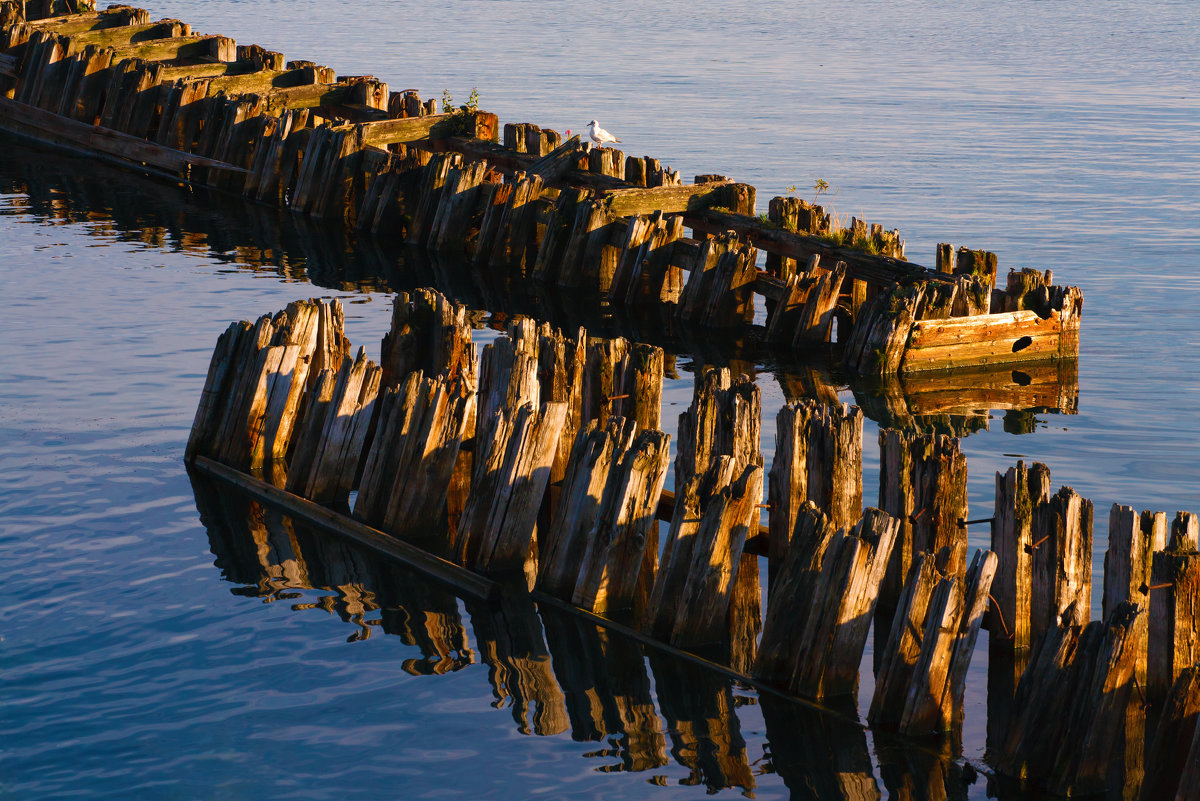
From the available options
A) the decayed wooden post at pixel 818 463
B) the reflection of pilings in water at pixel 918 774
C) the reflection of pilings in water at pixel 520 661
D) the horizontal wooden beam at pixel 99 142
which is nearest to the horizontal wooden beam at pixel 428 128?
the horizontal wooden beam at pixel 99 142

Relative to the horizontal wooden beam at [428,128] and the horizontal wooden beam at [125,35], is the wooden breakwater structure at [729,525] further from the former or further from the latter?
the horizontal wooden beam at [125,35]

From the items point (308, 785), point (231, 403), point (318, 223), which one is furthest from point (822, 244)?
point (308, 785)

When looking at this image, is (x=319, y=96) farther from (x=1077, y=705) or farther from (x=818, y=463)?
(x=1077, y=705)

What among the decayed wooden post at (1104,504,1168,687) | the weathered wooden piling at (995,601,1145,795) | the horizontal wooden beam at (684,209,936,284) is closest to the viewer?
the weathered wooden piling at (995,601,1145,795)

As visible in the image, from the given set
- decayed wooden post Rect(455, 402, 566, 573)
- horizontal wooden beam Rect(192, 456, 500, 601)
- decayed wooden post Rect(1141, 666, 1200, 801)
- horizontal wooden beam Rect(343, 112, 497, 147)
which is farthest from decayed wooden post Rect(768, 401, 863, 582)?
horizontal wooden beam Rect(343, 112, 497, 147)

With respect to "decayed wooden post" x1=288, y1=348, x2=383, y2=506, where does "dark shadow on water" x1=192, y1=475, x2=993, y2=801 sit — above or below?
below

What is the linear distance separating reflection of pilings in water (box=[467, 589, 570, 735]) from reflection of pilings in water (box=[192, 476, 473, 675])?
19 cm

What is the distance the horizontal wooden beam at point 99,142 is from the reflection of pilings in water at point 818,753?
20395mm

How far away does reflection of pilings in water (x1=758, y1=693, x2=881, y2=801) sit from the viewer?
26.7ft

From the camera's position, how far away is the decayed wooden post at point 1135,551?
8.10 metres

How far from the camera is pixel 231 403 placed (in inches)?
503

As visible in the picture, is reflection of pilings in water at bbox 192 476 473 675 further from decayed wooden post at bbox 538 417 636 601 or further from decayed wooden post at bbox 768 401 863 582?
decayed wooden post at bbox 768 401 863 582

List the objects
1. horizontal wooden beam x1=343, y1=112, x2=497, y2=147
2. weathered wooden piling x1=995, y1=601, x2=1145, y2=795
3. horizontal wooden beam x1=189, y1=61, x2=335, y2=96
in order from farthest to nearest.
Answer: horizontal wooden beam x1=189, y1=61, x2=335, y2=96, horizontal wooden beam x1=343, y1=112, x2=497, y2=147, weathered wooden piling x1=995, y1=601, x2=1145, y2=795

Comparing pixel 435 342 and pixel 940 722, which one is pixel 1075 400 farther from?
pixel 940 722
